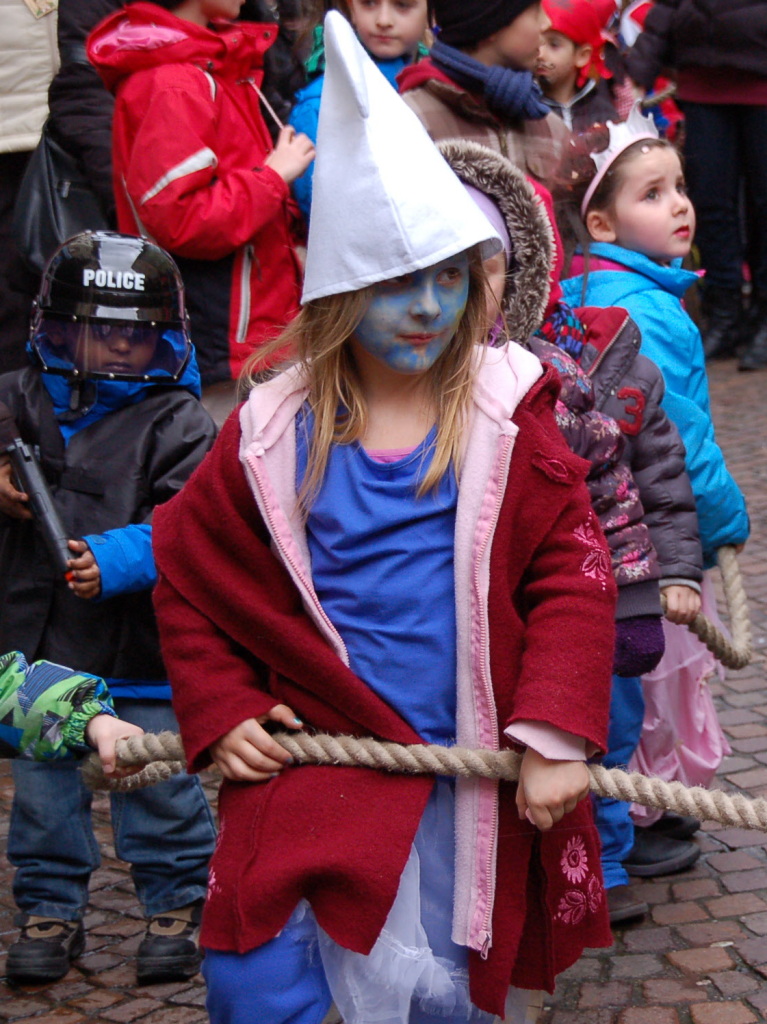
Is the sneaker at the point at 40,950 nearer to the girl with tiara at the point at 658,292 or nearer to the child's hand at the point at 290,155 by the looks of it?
the girl with tiara at the point at 658,292

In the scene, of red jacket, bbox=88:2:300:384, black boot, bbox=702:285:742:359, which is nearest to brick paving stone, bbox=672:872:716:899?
red jacket, bbox=88:2:300:384

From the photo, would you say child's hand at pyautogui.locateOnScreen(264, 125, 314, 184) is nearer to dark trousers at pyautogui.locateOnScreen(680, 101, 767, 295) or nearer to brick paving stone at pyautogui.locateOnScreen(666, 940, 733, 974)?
brick paving stone at pyautogui.locateOnScreen(666, 940, 733, 974)

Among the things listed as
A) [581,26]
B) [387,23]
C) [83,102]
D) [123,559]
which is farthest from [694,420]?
[581,26]

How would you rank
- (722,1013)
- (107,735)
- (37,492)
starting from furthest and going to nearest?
(37,492) → (722,1013) → (107,735)

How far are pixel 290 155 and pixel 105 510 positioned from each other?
1450 millimetres

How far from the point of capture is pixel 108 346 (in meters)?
3.31

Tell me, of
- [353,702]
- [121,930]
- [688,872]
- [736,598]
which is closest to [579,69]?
[736,598]

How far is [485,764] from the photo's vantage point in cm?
217

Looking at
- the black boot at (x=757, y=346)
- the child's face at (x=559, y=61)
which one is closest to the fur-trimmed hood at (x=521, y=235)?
the child's face at (x=559, y=61)

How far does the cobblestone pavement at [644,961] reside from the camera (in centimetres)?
317

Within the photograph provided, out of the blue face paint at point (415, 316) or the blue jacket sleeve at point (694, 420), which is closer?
the blue face paint at point (415, 316)

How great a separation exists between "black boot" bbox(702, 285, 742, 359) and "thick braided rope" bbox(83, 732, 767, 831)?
6628 mm

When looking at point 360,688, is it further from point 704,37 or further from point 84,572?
point 704,37

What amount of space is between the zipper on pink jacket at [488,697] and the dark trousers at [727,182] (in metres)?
6.31
